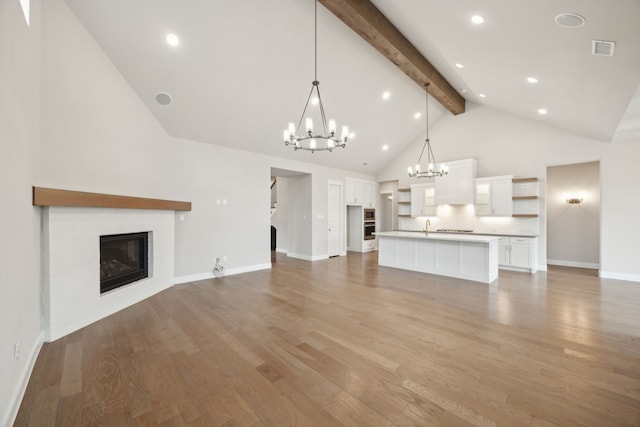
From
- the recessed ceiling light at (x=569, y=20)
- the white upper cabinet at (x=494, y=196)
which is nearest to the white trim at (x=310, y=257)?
the white upper cabinet at (x=494, y=196)

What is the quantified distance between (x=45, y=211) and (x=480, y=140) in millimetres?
9104

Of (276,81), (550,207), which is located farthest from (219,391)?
(550,207)

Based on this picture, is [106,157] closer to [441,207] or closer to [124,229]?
[124,229]

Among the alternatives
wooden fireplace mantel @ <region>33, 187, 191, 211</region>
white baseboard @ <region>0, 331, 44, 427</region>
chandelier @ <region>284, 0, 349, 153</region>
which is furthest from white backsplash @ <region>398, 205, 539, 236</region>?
white baseboard @ <region>0, 331, 44, 427</region>

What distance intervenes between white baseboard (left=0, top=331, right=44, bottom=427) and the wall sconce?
10340 mm

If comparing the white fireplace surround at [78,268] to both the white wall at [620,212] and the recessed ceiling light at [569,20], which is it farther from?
the white wall at [620,212]

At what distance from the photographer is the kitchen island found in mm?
5160

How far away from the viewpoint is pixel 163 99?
439cm

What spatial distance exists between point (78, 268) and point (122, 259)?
3.11ft

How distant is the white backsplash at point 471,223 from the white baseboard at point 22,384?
336 inches

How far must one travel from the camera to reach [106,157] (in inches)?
143

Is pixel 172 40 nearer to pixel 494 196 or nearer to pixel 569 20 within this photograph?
pixel 569 20

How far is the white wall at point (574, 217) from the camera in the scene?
21.9ft

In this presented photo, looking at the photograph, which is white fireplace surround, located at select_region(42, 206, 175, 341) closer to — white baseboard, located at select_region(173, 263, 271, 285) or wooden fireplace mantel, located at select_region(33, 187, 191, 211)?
wooden fireplace mantel, located at select_region(33, 187, 191, 211)
